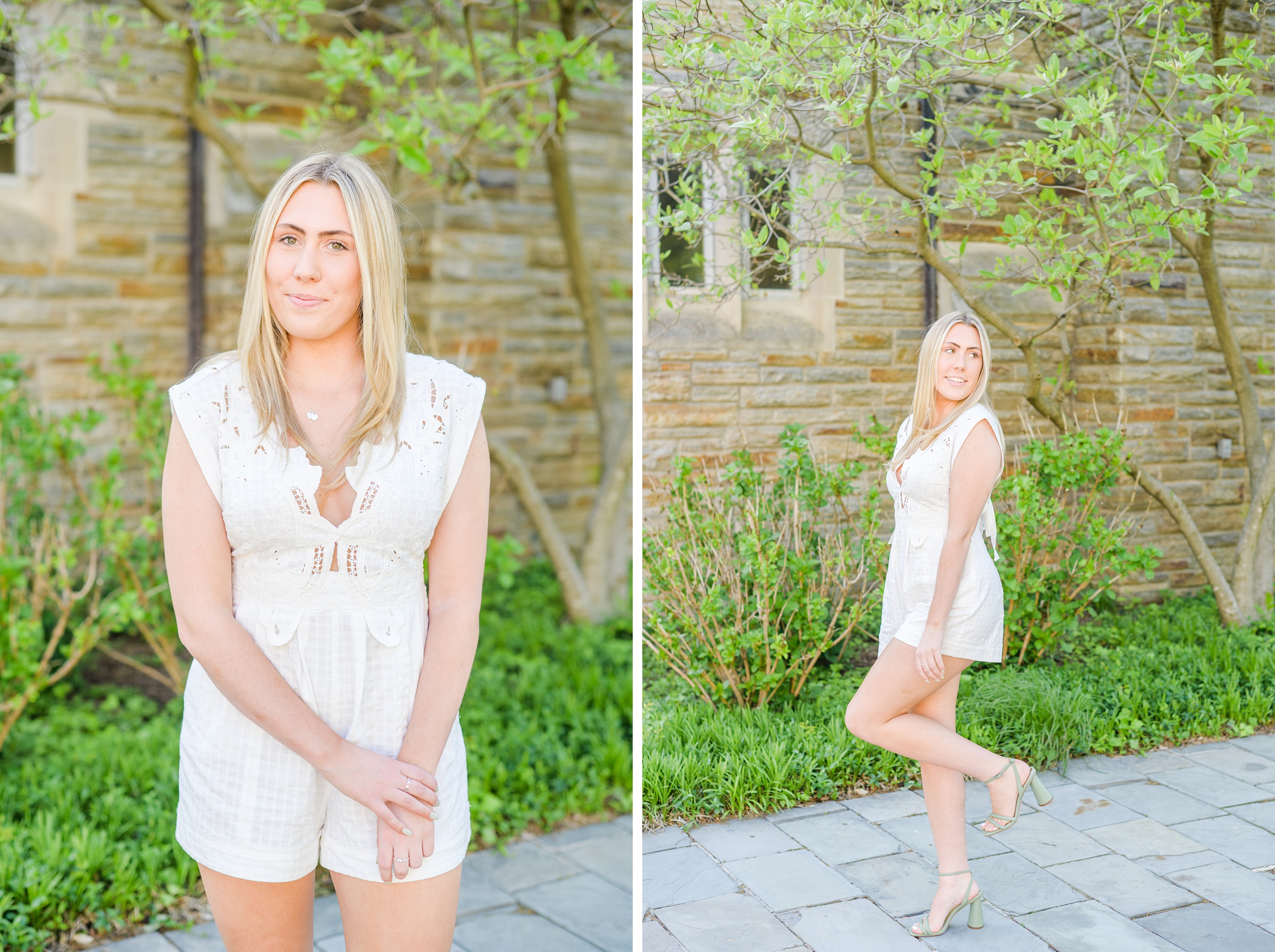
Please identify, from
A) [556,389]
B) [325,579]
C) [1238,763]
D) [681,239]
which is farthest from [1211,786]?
[556,389]

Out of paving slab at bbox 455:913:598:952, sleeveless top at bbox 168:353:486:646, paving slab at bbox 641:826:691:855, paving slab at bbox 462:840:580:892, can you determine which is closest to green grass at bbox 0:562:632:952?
paving slab at bbox 462:840:580:892

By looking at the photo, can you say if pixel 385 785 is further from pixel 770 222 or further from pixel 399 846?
pixel 770 222

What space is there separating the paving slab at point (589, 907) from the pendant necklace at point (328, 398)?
1.88 meters

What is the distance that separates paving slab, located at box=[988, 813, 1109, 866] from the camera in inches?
73.9

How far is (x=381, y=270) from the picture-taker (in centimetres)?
171

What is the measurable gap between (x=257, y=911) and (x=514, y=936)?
1.38m

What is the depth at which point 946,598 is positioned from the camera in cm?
185

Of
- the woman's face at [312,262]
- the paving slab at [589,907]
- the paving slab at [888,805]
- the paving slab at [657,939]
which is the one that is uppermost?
the woman's face at [312,262]

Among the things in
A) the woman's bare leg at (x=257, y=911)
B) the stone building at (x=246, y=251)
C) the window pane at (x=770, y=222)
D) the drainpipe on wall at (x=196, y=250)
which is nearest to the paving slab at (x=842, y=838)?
the woman's bare leg at (x=257, y=911)

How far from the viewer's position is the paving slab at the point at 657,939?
1.96m

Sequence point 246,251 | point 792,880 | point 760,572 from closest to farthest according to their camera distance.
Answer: point 792,880 < point 760,572 < point 246,251

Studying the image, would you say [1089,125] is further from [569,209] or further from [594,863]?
[569,209]

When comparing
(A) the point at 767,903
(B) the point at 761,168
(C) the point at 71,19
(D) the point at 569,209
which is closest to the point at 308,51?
(C) the point at 71,19

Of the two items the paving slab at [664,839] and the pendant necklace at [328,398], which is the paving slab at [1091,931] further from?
the pendant necklace at [328,398]
